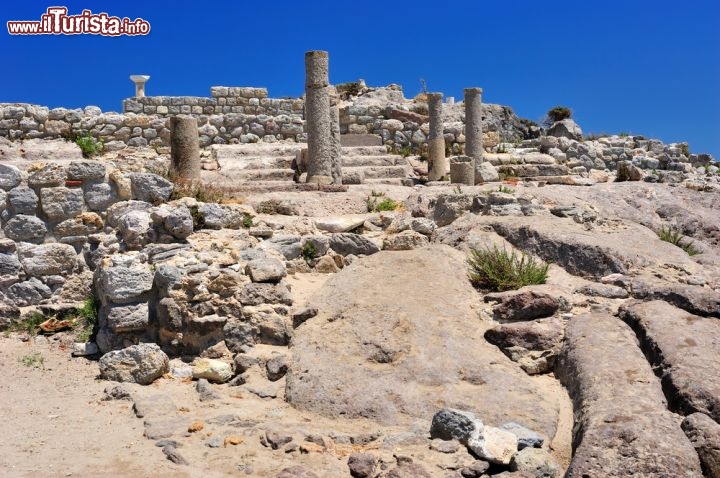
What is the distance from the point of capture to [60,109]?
57.5ft

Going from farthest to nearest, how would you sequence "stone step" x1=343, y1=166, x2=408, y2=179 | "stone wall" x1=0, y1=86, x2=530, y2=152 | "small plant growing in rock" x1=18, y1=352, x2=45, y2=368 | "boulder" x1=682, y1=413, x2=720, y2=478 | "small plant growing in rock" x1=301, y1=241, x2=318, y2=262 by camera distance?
"stone step" x1=343, y1=166, x2=408, y2=179
"stone wall" x1=0, y1=86, x2=530, y2=152
"small plant growing in rock" x1=301, y1=241, x2=318, y2=262
"small plant growing in rock" x1=18, y1=352, x2=45, y2=368
"boulder" x1=682, y1=413, x2=720, y2=478

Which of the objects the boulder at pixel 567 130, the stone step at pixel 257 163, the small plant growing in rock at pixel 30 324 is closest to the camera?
the small plant growing in rock at pixel 30 324

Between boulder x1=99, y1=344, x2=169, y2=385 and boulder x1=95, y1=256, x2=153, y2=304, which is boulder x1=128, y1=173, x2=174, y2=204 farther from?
boulder x1=99, y1=344, x2=169, y2=385

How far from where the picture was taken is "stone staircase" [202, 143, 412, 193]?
603 inches

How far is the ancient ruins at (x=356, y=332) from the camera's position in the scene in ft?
15.0

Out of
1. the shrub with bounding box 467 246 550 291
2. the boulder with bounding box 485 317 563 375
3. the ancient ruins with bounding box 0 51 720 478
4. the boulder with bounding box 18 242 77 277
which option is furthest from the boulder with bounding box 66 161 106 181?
the boulder with bounding box 485 317 563 375

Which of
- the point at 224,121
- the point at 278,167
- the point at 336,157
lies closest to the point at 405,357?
the point at 336,157

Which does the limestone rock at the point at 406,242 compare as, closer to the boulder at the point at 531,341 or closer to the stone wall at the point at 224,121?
the boulder at the point at 531,341

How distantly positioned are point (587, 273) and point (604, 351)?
6.83 ft

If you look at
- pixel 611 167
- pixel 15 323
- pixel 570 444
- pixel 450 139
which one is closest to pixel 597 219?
pixel 570 444

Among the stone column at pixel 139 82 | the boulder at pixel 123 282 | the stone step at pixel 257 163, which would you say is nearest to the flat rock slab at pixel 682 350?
the boulder at pixel 123 282

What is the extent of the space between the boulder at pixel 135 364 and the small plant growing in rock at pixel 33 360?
839mm

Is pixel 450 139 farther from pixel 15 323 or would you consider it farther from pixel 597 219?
pixel 15 323

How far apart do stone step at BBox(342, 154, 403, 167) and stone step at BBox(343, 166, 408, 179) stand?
31cm
